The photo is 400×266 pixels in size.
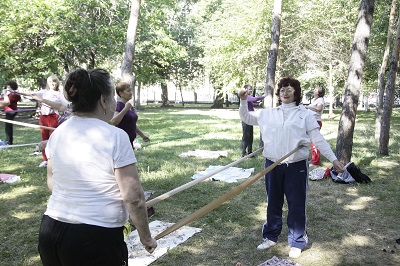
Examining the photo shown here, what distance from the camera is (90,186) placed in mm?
1962

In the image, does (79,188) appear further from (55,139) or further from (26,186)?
(26,186)

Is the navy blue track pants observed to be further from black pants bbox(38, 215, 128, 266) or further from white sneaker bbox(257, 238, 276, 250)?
black pants bbox(38, 215, 128, 266)

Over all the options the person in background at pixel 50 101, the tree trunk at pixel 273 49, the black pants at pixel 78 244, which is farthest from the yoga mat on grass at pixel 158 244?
the tree trunk at pixel 273 49

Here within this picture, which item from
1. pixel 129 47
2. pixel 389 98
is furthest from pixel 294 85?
pixel 129 47

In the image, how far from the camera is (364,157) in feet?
31.3

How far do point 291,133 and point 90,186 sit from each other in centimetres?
247

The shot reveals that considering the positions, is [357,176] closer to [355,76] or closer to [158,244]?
[355,76]

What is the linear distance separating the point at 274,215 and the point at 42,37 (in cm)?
1690

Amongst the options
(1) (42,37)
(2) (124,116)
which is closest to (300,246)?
(2) (124,116)

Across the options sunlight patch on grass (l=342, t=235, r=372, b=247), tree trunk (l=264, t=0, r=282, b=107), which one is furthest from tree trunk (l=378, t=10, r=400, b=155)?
sunlight patch on grass (l=342, t=235, r=372, b=247)

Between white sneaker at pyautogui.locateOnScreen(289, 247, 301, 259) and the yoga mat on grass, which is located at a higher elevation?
white sneaker at pyautogui.locateOnScreen(289, 247, 301, 259)

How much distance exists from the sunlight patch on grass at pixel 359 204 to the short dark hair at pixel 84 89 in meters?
4.88

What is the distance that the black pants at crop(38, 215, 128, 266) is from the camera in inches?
75.4

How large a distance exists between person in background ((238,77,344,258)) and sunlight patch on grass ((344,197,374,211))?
2.02 meters
